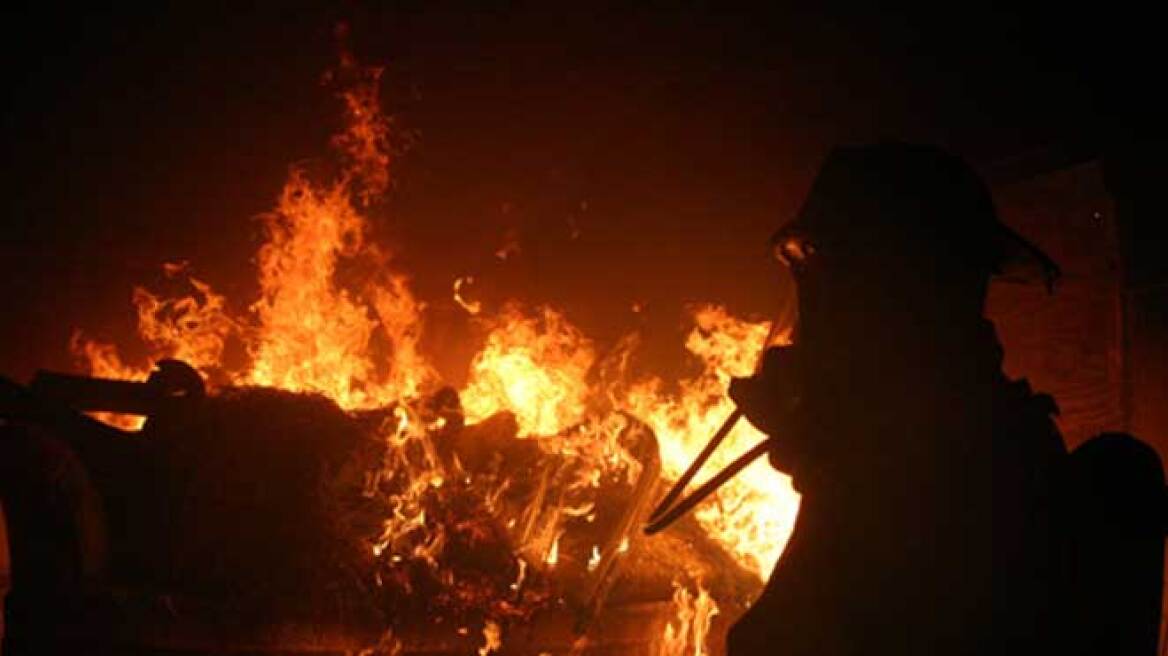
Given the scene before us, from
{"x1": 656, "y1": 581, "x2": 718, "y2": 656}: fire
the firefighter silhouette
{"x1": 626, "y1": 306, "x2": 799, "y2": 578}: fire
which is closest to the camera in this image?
the firefighter silhouette

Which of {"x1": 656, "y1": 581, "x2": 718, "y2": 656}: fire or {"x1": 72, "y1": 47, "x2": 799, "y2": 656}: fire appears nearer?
{"x1": 656, "y1": 581, "x2": 718, "y2": 656}: fire

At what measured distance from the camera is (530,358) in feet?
32.4

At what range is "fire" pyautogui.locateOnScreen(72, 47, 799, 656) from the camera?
26.6 feet

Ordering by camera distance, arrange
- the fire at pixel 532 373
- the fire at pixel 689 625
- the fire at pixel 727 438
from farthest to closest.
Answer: the fire at pixel 532 373 → the fire at pixel 727 438 → the fire at pixel 689 625

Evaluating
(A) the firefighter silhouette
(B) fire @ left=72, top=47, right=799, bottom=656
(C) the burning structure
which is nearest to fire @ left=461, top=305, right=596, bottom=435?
(B) fire @ left=72, top=47, right=799, bottom=656

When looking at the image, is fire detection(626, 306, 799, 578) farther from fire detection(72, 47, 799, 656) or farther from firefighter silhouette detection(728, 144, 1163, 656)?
firefighter silhouette detection(728, 144, 1163, 656)

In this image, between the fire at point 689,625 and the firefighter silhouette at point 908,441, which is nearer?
the firefighter silhouette at point 908,441

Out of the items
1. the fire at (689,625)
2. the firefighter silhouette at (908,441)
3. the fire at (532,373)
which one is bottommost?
the fire at (689,625)

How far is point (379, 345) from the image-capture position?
10734mm

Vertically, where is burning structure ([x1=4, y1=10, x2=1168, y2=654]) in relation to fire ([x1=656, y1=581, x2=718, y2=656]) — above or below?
above

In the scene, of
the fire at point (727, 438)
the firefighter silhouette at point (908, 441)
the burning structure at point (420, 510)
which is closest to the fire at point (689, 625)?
the burning structure at point (420, 510)

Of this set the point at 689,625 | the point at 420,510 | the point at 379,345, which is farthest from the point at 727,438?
the point at 379,345

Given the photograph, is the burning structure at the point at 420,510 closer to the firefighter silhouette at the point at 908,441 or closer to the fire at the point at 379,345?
the fire at the point at 379,345

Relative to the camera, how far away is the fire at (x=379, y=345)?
812 cm
